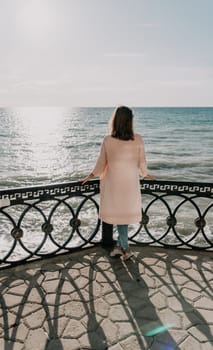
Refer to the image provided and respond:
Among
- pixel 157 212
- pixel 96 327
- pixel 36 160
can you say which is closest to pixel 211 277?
pixel 96 327

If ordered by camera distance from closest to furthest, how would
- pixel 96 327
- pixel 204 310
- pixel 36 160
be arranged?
pixel 96 327 < pixel 204 310 < pixel 36 160

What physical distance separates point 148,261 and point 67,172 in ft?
51.5

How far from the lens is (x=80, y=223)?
4414 mm

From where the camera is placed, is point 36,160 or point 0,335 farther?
point 36,160

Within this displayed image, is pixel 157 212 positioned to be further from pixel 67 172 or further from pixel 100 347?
pixel 67 172

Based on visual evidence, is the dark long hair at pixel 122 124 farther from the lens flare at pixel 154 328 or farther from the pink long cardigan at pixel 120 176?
the lens flare at pixel 154 328

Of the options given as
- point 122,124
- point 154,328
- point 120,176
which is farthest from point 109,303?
point 122,124

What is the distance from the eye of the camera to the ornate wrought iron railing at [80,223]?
393 cm

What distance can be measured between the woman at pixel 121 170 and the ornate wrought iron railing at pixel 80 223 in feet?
1.91

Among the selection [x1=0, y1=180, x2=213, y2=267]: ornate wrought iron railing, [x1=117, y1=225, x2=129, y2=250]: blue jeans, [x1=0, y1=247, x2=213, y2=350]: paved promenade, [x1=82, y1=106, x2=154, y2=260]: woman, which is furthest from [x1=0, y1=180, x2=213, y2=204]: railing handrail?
[x1=0, y1=247, x2=213, y2=350]: paved promenade

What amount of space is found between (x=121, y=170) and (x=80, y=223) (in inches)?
49.2

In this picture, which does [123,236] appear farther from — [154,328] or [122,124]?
[122,124]

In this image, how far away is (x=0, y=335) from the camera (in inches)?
106

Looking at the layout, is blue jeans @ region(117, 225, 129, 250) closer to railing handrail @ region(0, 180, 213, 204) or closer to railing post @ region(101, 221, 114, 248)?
railing post @ region(101, 221, 114, 248)
